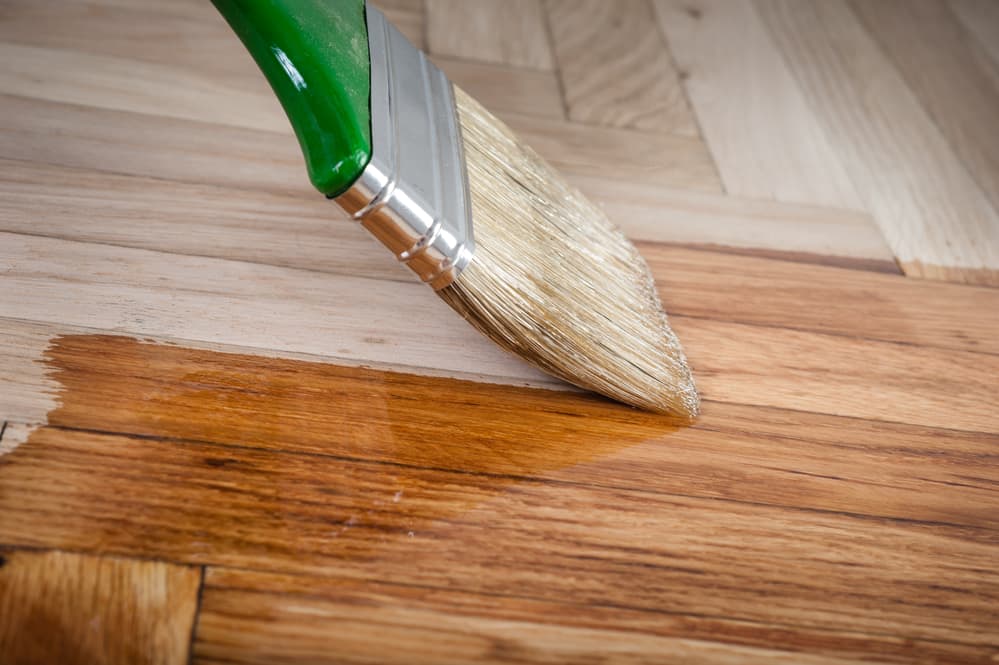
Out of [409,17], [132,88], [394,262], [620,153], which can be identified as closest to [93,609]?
[394,262]

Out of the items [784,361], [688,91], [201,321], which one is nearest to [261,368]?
[201,321]

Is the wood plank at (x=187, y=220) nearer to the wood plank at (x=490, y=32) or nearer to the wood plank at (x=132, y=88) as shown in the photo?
the wood plank at (x=132, y=88)

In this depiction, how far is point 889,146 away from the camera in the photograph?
50.3 inches

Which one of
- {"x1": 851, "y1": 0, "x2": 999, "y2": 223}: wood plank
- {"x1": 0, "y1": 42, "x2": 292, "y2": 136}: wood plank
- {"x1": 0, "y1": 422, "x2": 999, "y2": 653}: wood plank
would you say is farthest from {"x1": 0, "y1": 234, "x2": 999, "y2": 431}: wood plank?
{"x1": 851, "y1": 0, "x2": 999, "y2": 223}: wood plank

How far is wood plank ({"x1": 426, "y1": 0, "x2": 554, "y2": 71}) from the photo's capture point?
127 centimetres

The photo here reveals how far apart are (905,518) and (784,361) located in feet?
0.61

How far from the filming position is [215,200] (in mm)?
931

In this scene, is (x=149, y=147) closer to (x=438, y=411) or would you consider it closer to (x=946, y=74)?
(x=438, y=411)

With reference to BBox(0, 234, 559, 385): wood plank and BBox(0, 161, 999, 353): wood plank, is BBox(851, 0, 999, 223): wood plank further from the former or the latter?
BBox(0, 234, 559, 385): wood plank

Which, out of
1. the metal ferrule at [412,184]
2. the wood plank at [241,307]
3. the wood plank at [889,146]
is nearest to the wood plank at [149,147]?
the wood plank at [241,307]

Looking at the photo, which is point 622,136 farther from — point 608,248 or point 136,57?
point 136,57

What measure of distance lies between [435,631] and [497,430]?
189 mm

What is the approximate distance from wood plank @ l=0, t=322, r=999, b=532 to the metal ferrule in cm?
13

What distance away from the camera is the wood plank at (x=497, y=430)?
2.38 ft
